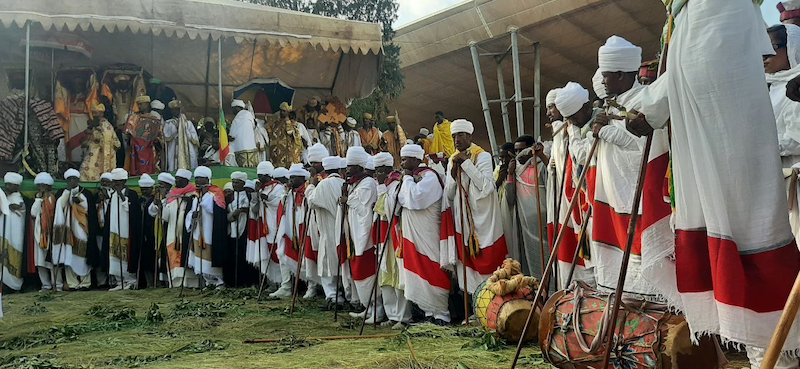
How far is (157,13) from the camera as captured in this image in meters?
12.1

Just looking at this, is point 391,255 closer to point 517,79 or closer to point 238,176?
point 238,176

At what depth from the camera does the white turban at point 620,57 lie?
13.6 feet

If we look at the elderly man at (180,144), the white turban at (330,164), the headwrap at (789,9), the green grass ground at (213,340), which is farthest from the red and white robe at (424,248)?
the elderly man at (180,144)

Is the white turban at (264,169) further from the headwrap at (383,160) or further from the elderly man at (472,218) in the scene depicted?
the elderly man at (472,218)

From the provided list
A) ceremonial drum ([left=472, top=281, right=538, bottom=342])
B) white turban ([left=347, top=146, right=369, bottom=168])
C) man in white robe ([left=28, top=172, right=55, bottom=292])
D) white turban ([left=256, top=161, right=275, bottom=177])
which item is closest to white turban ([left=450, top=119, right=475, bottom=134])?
white turban ([left=347, top=146, right=369, bottom=168])

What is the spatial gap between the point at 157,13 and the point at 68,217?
396 centimetres

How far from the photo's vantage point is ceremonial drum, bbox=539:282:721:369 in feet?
10.9

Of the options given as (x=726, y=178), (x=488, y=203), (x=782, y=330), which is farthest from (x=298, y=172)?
(x=782, y=330)

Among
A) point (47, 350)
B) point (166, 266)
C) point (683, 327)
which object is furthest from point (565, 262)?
point (166, 266)

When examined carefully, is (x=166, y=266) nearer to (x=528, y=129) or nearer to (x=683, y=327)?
(x=683, y=327)

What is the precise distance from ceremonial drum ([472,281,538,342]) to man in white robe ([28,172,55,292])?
8.47 m

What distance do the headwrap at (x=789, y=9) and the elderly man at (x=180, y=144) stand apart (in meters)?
11.2

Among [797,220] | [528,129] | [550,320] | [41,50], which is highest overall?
[41,50]

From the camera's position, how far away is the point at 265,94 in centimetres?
1642
